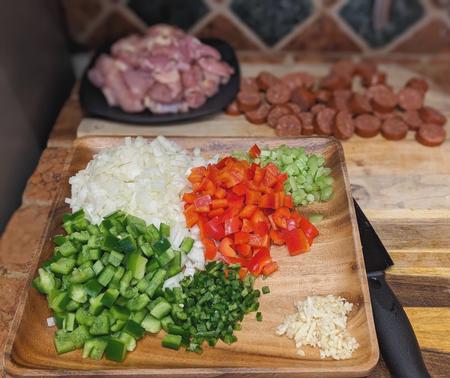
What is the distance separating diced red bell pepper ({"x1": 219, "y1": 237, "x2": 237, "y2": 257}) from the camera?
1826 millimetres

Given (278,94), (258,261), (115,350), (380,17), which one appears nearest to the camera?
(115,350)

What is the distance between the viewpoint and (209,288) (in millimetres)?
1658

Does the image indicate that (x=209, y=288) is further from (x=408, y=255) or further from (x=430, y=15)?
(x=430, y=15)

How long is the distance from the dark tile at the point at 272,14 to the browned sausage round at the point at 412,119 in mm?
818

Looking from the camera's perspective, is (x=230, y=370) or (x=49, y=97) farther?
(x=49, y=97)

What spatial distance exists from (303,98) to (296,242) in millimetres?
936

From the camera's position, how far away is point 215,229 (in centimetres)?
184

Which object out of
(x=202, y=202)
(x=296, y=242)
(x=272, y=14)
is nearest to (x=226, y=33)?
(x=272, y=14)

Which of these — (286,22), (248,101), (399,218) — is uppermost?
(286,22)

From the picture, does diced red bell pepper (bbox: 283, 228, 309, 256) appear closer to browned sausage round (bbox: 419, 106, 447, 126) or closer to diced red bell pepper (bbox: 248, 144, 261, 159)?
diced red bell pepper (bbox: 248, 144, 261, 159)

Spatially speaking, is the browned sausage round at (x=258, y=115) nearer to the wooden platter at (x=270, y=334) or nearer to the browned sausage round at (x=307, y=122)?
the browned sausage round at (x=307, y=122)

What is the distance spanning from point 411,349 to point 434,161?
1.00m

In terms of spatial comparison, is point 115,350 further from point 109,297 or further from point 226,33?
point 226,33

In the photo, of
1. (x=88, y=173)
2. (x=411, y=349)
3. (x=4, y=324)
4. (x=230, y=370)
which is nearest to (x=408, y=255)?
(x=411, y=349)
